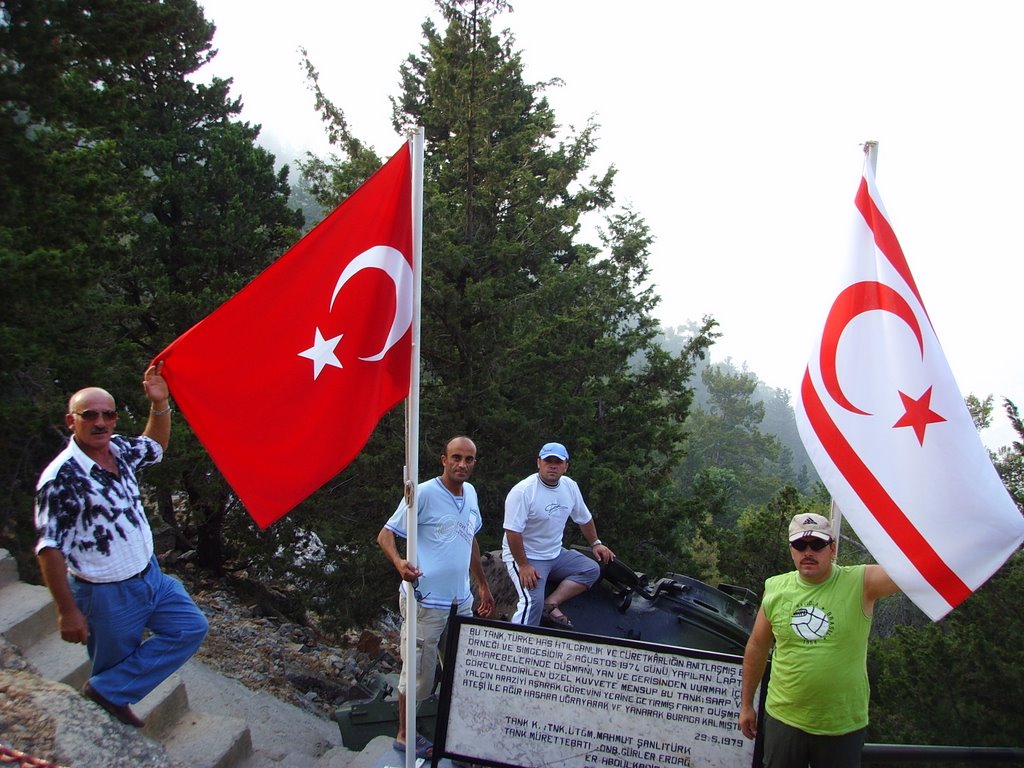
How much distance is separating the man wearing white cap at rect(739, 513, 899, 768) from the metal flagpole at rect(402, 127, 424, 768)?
5.47 ft

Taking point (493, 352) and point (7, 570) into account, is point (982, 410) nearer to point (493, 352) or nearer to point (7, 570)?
point (493, 352)

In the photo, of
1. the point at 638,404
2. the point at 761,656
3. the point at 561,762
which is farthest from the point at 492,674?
the point at 638,404

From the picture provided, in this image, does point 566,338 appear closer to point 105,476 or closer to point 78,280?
point 78,280

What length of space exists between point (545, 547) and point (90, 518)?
282 cm

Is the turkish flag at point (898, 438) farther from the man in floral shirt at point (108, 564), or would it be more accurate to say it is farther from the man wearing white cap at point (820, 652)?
the man in floral shirt at point (108, 564)

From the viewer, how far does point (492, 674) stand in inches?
150

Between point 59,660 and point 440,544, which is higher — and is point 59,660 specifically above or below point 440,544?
below

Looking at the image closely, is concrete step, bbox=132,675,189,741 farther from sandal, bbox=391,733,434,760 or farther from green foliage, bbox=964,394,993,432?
green foliage, bbox=964,394,993,432

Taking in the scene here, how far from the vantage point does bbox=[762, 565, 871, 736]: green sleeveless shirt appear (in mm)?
3219

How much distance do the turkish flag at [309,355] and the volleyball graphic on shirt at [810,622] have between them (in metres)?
2.12

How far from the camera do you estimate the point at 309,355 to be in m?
3.95

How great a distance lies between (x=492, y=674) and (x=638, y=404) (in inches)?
530

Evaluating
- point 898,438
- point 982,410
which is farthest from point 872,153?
point 982,410

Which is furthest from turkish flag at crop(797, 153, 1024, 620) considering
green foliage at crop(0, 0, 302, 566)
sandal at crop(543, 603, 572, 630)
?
green foliage at crop(0, 0, 302, 566)
